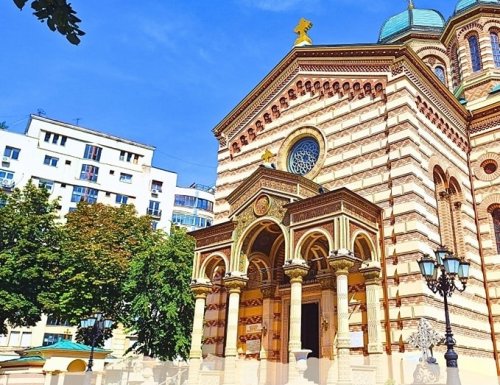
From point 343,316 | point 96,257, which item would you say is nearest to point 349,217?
point 343,316

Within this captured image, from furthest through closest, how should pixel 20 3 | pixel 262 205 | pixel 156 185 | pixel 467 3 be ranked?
pixel 156 185 < pixel 467 3 < pixel 262 205 < pixel 20 3

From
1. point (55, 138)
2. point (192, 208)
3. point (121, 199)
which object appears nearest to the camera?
point (55, 138)

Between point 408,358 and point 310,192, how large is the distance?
570 centimetres

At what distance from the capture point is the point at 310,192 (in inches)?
624

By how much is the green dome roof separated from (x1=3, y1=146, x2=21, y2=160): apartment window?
30.7 meters

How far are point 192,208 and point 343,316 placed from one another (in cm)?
3800

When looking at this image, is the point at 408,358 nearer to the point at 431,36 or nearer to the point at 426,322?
the point at 426,322

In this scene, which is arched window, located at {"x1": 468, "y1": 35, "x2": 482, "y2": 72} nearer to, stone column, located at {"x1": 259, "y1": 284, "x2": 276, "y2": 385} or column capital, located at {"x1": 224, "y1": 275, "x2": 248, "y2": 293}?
stone column, located at {"x1": 259, "y1": 284, "x2": 276, "y2": 385}

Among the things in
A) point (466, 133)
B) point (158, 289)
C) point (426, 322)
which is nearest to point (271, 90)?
point (466, 133)

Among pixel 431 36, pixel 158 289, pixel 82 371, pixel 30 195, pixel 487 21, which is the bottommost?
pixel 82 371

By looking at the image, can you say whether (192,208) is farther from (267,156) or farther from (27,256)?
(267,156)

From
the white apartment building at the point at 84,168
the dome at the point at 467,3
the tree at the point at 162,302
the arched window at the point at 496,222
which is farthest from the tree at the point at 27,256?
the dome at the point at 467,3

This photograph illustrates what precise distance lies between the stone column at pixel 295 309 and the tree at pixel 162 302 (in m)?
9.01

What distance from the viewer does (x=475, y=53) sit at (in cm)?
2425
